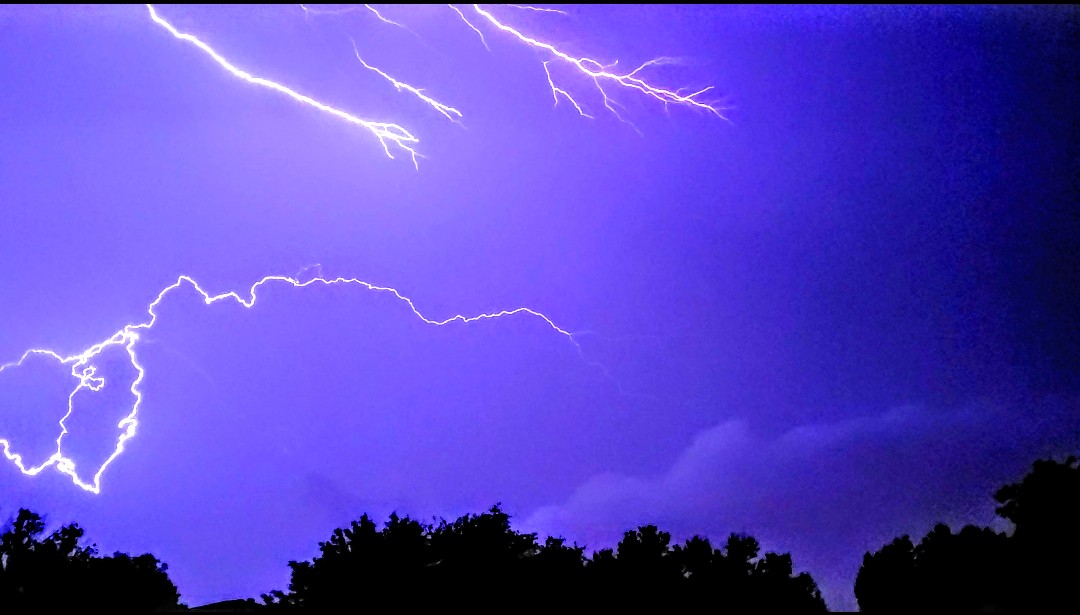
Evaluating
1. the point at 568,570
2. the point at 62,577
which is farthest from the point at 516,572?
the point at 62,577

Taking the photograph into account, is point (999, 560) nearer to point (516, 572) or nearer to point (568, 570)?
point (568, 570)

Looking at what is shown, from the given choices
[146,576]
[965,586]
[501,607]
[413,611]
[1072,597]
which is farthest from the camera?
[146,576]

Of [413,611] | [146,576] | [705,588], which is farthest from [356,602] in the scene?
[705,588]

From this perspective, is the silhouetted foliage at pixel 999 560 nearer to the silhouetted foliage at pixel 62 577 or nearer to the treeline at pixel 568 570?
the treeline at pixel 568 570

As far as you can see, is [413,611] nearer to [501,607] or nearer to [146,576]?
[501,607]

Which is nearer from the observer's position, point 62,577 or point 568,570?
point 62,577

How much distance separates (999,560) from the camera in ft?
44.7

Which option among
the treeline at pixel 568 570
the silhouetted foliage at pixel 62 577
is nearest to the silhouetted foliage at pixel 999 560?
the treeline at pixel 568 570

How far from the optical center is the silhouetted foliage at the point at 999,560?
11430mm

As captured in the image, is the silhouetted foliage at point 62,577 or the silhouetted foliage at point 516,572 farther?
the silhouetted foliage at point 516,572

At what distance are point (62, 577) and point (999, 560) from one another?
Answer: 854 inches

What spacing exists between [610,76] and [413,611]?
1581cm

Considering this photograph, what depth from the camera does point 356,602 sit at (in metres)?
11.9

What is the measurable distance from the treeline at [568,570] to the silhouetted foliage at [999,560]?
4 centimetres
